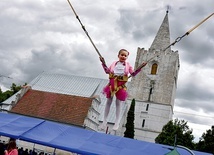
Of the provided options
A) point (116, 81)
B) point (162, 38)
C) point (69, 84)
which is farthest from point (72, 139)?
point (69, 84)

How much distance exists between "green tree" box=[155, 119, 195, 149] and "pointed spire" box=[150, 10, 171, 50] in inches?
553

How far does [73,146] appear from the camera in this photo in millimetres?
13961

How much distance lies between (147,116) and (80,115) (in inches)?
500

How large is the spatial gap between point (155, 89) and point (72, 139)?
3693 centimetres

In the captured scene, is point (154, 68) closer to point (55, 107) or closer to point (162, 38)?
point (162, 38)

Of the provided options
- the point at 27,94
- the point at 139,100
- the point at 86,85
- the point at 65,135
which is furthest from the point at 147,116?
the point at 65,135

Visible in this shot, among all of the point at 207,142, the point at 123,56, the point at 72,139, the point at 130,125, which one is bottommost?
the point at 72,139

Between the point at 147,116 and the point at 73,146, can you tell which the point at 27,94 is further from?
the point at 73,146

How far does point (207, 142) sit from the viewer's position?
1465 inches

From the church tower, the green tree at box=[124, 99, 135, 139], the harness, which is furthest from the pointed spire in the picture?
the harness

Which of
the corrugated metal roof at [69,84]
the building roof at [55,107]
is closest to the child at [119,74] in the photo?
the building roof at [55,107]

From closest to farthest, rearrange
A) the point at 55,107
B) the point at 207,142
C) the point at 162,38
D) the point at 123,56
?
the point at 123,56 → the point at 207,142 → the point at 55,107 → the point at 162,38

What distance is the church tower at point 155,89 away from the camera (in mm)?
49969

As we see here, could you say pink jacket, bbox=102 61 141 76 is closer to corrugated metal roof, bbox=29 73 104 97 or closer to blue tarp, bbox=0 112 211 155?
blue tarp, bbox=0 112 211 155
